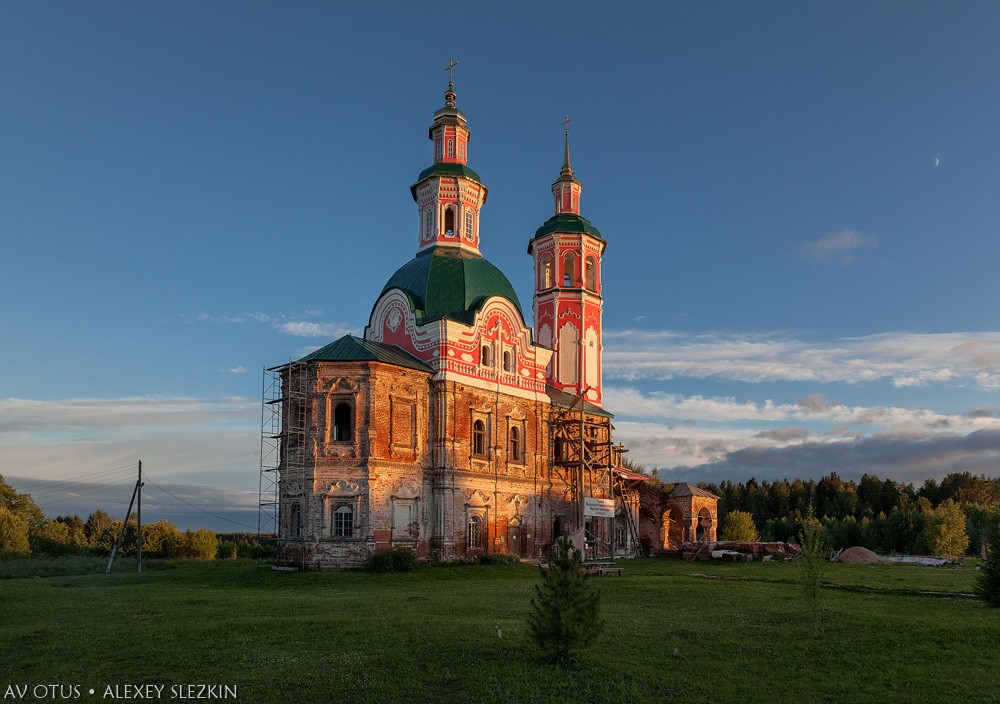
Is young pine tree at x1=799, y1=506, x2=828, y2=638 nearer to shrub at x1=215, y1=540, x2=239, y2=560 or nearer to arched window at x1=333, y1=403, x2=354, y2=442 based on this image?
arched window at x1=333, y1=403, x2=354, y2=442

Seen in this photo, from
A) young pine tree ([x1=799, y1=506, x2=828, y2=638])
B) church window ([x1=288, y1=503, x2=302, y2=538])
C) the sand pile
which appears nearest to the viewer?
young pine tree ([x1=799, y1=506, x2=828, y2=638])

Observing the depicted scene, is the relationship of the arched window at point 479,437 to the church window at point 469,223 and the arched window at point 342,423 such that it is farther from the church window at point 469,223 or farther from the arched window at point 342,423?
the church window at point 469,223

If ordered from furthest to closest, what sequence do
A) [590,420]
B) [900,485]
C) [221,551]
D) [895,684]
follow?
1. [900,485]
2. [221,551]
3. [590,420]
4. [895,684]

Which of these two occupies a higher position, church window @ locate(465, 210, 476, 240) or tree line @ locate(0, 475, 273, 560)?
church window @ locate(465, 210, 476, 240)

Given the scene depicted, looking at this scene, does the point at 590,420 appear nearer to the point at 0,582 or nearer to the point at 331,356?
the point at 331,356

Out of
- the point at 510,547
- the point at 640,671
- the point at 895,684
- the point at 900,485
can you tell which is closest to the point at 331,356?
the point at 510,547

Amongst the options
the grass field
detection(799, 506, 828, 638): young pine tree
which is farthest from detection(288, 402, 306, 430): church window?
detection(799, 506, 828, 638): young pine tree

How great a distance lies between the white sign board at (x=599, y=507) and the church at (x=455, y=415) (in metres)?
0.09

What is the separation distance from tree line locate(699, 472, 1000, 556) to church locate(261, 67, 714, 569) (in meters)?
14.5

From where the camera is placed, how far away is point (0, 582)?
27.3m

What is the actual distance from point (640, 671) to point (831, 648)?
440 cm

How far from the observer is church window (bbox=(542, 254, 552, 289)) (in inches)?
1790

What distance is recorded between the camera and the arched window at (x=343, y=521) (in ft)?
99.0

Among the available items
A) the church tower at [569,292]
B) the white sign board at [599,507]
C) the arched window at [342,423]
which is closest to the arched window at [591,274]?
the church tower at [569,292]
